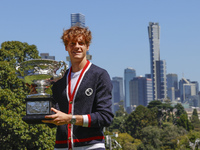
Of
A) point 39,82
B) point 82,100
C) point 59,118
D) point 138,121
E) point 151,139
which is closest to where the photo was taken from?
point 59,118

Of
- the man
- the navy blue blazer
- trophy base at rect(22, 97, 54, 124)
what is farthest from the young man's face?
trophy base at rect(22, 97, 54, 124)

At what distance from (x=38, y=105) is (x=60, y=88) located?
477 millimetres

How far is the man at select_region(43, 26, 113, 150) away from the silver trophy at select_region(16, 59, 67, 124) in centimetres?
11

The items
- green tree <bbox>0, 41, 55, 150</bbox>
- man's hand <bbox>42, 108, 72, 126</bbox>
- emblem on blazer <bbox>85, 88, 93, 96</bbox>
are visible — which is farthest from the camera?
green tree <bbox>0, 41, 55, 150</bbox>

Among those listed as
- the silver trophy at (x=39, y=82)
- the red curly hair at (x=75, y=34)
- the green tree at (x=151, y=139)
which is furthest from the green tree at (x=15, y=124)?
the green tree at (x=151, y=139)

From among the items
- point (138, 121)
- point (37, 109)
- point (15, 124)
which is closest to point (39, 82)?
point (37, 109)

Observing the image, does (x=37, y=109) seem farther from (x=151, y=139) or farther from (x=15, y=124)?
(x=151, y=139)

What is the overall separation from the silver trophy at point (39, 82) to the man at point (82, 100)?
111 mm

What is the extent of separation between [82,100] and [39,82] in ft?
1.63

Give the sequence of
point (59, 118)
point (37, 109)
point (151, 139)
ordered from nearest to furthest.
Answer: point (59, 118), point (37, 109), point (151, 139)

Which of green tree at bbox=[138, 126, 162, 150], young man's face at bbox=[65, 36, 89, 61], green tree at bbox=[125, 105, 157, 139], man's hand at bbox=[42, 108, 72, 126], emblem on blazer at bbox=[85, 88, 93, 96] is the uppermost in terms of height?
young man's face at bbox=[65, 36, 89, 61]

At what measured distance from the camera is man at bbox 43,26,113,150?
185 inches

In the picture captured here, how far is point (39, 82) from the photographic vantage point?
16.2ft

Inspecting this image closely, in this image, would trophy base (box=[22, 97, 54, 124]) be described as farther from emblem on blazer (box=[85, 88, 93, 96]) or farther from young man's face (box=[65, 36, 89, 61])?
young man's face (box=[65, 36, 89, 61])
